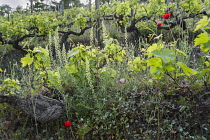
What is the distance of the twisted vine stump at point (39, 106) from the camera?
6.58ft

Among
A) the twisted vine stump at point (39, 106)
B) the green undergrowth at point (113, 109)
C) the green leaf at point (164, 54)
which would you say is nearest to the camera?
the green leaf at point (164, 54)

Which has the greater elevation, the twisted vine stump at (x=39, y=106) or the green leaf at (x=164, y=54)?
the green leaf at (x=164, y=54)

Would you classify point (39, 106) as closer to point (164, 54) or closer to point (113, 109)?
point (113, 109)

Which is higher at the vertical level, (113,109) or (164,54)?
(164,54)

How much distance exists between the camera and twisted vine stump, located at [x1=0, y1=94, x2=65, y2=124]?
6.58ft

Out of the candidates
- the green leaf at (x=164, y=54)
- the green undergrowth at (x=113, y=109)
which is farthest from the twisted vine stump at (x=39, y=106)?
the green leaf at (x=164, y=54)

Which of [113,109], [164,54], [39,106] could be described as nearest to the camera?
[164,54]

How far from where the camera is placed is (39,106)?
2078 mm

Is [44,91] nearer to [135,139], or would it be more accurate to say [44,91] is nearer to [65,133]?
[65,133]

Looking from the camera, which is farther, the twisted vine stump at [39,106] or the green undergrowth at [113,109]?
the twisted vine stump at [39,106]

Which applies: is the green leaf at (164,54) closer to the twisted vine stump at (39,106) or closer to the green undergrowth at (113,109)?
the green undergrowth at (113,109)

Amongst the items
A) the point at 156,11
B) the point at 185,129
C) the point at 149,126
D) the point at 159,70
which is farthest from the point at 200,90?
the point at 156,11

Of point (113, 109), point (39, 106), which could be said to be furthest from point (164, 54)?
point (39, 106)

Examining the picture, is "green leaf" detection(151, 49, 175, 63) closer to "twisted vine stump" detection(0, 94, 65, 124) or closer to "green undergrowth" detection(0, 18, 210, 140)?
"green undergrowth" detection(0, 18, 210, 140)
